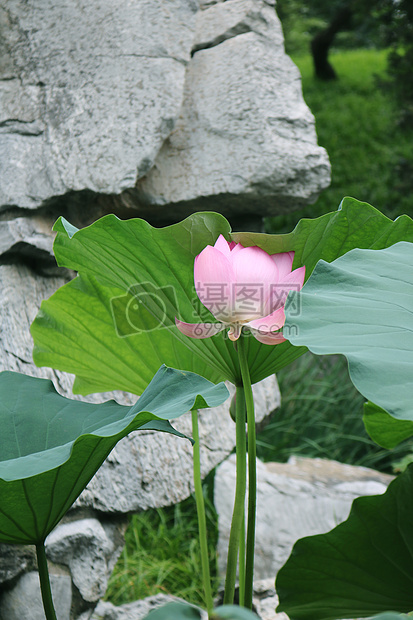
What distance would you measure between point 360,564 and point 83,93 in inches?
54.5

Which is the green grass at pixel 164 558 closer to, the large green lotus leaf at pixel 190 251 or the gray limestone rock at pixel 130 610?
the gray limestone rock at pixel 130 610

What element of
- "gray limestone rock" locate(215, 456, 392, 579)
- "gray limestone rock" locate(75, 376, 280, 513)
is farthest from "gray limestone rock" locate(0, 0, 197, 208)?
"gray limestone rock" locate(215, 456, 392, 579)

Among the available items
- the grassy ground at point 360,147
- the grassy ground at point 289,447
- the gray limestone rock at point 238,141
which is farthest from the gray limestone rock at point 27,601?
the grassy ground at point 360,147

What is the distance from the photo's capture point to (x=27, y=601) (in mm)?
1189

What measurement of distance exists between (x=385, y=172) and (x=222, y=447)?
5324 mm

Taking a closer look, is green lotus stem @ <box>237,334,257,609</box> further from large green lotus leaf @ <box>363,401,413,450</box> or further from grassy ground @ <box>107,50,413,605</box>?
grassy ground @ <box>107,50,413,605</box>

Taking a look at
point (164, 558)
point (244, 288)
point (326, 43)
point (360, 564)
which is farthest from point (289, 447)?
point (326, 43)

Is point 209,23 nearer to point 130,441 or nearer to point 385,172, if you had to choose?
point 130,441

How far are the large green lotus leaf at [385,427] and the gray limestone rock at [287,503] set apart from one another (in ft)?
4.71

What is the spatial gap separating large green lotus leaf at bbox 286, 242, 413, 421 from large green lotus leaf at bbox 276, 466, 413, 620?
19 centimetres

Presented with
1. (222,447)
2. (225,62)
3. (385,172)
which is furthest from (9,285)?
(385,172)

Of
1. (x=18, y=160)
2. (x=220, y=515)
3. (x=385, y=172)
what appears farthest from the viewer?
(x=385, y=172)

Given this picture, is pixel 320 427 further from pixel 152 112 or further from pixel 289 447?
pixel 152 112

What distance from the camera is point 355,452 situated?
2.87 m
